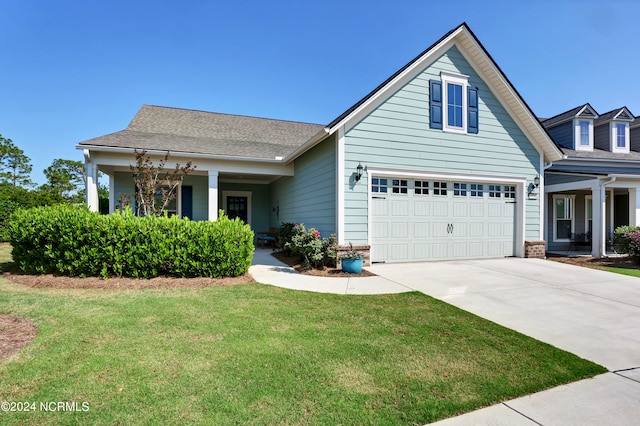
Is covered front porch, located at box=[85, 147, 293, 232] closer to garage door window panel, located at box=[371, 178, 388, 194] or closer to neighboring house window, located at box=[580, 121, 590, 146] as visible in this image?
garage door window panel, located at box=[371, 178, 388, 194]

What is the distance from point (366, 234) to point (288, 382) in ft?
20.4

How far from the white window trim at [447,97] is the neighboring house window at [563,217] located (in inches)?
302

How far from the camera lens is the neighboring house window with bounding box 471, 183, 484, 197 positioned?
9.99 m

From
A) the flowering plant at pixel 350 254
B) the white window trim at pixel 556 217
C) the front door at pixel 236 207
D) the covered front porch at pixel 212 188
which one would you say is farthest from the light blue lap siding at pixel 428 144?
the front door at pixel 236 207

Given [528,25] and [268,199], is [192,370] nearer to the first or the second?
[528,25]

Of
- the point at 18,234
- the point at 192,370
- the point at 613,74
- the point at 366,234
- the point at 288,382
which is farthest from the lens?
the point at 613,74

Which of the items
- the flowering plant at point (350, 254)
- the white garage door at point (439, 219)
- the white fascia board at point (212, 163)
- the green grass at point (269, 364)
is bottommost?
the green grass at point (269, 364)

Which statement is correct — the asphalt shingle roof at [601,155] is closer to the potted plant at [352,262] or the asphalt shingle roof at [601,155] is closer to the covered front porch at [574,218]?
the covered front porch at [574,218]

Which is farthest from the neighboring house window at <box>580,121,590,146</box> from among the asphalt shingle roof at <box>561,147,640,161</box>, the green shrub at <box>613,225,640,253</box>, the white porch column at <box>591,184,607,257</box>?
the green shrub at <box>613,225,640,253</box>

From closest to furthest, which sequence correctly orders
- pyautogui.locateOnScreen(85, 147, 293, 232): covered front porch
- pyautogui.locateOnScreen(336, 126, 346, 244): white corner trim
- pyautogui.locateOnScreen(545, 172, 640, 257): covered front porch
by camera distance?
pyautogui.locateOnScreen(336, 126, 346, 244): white corner trim → pyautogui.locateOnScreen(85, 147, 293, 232): covered front porch → pyautogui.locateOnScreen(545, 172, 640, 257): covered front porch

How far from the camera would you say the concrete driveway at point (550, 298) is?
12.1 feet

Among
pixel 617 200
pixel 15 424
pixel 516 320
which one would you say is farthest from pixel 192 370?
pixel 617 200

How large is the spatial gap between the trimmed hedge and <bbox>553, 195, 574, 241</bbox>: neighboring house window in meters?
14.3

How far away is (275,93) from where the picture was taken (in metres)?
16.0
